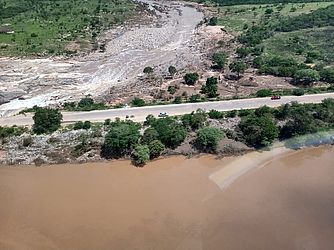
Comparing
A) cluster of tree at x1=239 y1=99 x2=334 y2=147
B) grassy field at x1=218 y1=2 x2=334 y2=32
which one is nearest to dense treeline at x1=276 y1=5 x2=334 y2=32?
grassy field at x1=218 y1=2 x2=334 y2=32

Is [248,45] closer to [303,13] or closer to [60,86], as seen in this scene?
[303,13]

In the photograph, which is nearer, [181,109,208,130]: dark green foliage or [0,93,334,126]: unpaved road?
[181,109,208,130]: dark green foliage

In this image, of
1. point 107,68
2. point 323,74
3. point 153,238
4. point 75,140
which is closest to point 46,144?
point 75,140

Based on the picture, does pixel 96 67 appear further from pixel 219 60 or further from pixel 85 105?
pixel 219 60

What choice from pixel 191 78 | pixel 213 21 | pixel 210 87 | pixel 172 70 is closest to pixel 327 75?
pixel 210 87

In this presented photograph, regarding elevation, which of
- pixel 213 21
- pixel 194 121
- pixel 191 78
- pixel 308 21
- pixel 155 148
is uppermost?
pixel 308 21

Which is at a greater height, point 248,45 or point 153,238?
point 248,45

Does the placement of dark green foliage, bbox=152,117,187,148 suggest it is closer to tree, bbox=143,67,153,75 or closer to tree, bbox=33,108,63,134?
tree, bbox=33,108,63,134
